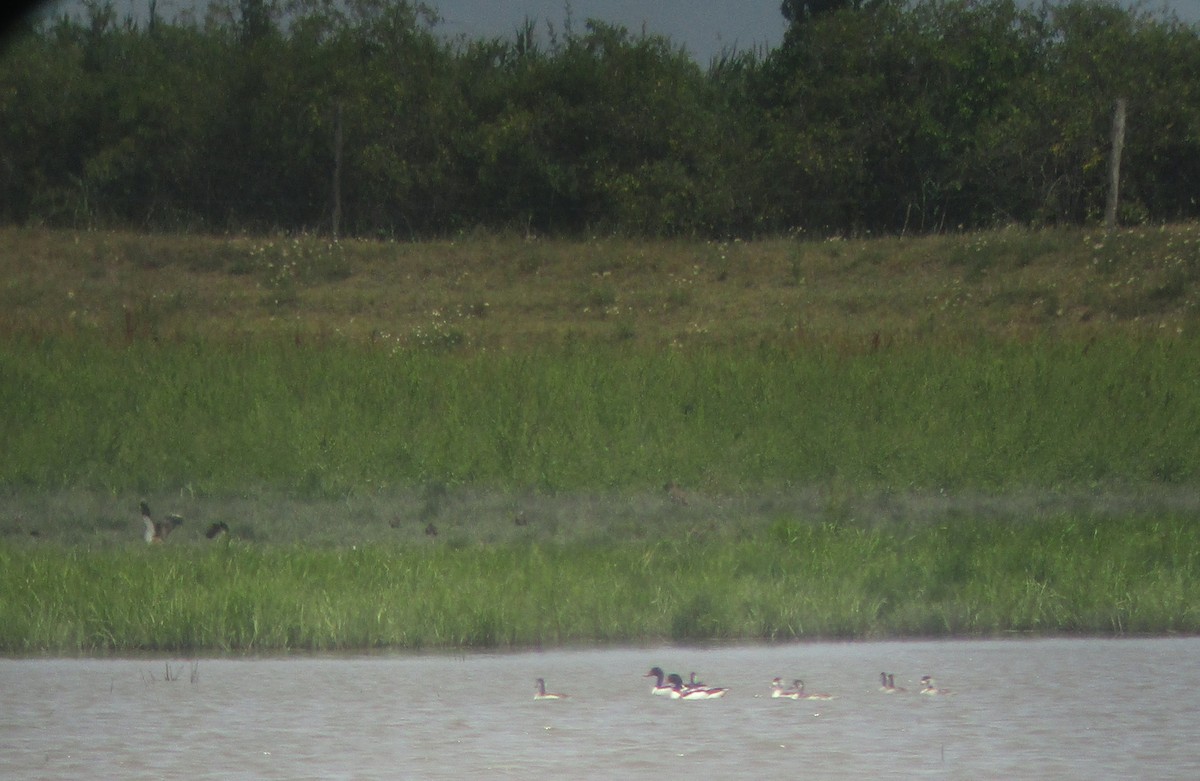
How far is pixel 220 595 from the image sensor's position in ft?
26.0

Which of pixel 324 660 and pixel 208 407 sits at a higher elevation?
pixel 208 407

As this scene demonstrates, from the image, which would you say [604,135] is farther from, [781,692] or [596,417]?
[781,692]

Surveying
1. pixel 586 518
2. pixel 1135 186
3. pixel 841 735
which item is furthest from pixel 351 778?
pixel 1135 186

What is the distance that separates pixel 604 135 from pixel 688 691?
26153 millimetres

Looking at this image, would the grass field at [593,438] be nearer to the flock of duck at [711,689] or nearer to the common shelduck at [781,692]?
the flock of duck at [711,689]

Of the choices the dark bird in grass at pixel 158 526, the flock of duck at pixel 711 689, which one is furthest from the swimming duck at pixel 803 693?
the dark bird in grass at pixel 158 526

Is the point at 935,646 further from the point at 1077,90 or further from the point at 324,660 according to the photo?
the point at 1077,90

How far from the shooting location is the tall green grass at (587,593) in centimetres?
745

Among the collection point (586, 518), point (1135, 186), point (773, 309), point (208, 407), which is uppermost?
point (1135, 186)

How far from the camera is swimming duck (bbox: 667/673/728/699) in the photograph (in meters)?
6.11

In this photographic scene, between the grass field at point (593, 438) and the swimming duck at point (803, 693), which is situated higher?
the grass field at point (593, 438)

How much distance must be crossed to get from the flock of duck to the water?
6 centimetres

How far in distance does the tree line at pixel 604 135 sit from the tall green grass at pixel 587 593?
20002 millimetres

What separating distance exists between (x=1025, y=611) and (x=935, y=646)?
2.43 ft
